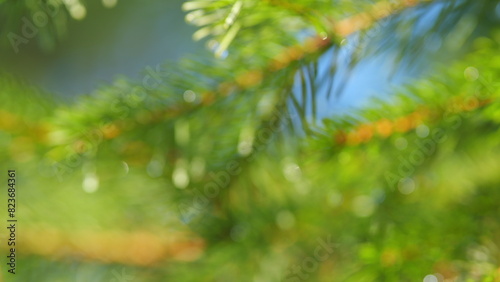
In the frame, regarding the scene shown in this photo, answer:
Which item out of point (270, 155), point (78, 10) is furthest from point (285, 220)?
point (78, 10)

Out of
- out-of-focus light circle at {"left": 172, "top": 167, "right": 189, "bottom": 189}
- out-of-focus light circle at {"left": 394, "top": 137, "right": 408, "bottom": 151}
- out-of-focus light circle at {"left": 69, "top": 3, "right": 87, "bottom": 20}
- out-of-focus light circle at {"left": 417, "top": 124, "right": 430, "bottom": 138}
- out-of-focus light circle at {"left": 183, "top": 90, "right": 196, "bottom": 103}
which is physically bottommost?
out-of-focus light circle at {"left": 417, "top": 124, "right": 430, "bottom": 138}

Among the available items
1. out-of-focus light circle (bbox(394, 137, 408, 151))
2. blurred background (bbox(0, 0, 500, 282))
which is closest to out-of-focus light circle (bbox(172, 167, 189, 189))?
blurred background (bbox(0, 0, 500, 282))

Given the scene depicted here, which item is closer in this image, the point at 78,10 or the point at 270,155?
the point at 78,10

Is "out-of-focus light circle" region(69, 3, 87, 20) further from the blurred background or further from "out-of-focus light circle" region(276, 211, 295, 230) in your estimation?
"out-of-focus light circle" region(276, 211, 295, 230)

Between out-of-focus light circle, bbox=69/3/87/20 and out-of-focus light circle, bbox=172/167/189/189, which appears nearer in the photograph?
out-of-focus light circle, bbox=69/3/87/20

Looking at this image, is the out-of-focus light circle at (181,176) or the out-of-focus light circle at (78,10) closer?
the out-of-focus light circle at (78,10)

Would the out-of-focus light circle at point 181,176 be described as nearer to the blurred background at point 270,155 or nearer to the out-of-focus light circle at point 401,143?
the blurred background at point 270,155

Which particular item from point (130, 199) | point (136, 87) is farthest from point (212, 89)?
point (130, 199)

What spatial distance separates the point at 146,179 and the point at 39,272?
0.10 m

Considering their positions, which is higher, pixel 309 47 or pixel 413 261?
pixel 309 47

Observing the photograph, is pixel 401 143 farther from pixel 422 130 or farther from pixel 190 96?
pixel 190 96

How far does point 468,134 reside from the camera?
348 millimetres

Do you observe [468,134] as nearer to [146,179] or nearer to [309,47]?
[309,47]

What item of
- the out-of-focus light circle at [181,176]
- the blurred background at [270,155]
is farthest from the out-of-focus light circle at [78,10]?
the out-of-focus light circle at [181,176]
